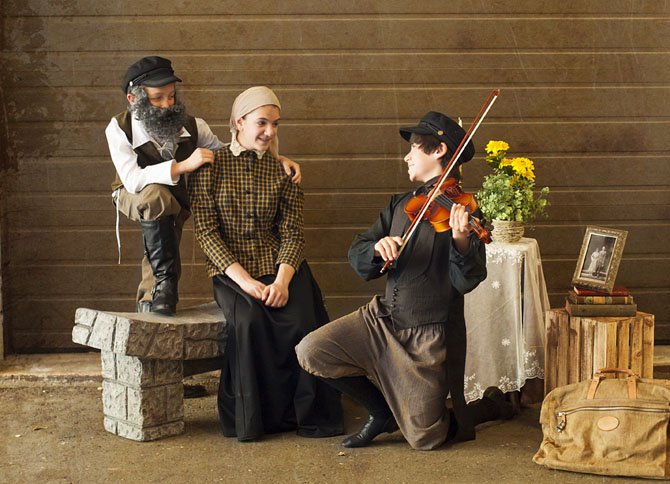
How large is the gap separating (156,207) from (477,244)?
4.68 ft

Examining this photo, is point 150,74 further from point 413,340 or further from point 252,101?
point 413,340

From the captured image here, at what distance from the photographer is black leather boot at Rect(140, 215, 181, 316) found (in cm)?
429

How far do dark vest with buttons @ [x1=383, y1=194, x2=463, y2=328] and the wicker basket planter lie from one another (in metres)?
0.57

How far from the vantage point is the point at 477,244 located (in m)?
3.75

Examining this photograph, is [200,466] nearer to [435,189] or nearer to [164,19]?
[435,189]

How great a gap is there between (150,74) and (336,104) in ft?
4.17

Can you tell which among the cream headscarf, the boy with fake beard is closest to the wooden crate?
the boy with fake beard

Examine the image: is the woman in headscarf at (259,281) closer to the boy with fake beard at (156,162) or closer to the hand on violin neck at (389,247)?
the boy with fake beard at (156,162)

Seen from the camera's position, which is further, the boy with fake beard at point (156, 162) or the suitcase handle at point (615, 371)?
the boy with fake beard at point (156, 162)

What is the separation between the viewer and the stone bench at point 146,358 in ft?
13.1

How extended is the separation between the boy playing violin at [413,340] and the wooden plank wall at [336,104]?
1236mm

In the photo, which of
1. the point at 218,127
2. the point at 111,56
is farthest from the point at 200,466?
the point at 111,56

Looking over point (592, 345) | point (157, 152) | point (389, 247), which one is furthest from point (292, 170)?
point (592, 345)

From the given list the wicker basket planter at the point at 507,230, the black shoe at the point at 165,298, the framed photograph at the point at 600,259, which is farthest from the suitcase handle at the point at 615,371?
the black shoe at the point at 165,298
